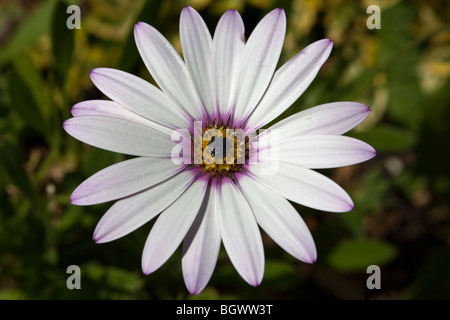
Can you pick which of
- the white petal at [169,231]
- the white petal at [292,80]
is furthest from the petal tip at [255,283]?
the white petal at [292,80]

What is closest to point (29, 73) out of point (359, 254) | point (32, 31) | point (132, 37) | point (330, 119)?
point (32, 31)

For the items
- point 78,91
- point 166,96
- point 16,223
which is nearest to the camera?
point 166,96

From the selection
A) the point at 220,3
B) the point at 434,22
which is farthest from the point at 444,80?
the point at 220,3

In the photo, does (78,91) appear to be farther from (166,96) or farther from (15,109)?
(166,96)

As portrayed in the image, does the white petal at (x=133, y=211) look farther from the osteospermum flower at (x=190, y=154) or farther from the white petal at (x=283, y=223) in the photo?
the white petal at (x=283, y=223)

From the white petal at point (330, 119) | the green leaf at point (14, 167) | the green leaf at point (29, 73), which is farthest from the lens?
the green leaf at point (29, 73)
